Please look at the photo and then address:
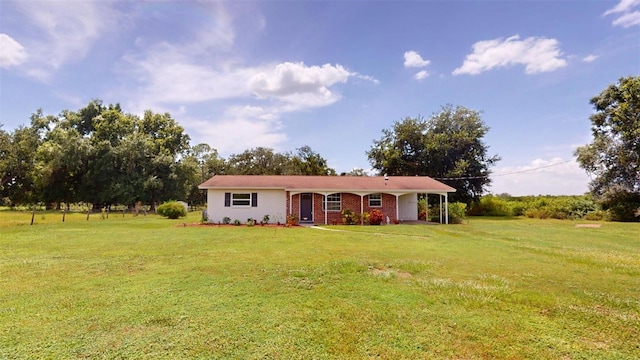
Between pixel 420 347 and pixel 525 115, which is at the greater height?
pixel 525 115

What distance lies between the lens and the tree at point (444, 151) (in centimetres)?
3756

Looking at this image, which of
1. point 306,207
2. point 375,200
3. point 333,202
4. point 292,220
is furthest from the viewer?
point 375,200

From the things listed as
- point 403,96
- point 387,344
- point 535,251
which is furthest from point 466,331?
point 403,96

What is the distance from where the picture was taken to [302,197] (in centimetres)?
2383

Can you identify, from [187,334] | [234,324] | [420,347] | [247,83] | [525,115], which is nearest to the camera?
[420,347]

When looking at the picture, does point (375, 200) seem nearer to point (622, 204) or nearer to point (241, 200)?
point (241, 200)

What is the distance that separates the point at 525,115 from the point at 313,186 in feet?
51.8

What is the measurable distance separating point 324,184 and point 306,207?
203 cm

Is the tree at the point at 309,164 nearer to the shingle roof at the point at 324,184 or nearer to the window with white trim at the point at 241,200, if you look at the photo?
the shingle roof at the point at 324,184

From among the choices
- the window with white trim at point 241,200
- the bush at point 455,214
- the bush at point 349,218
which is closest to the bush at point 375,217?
the bush at point 349,218

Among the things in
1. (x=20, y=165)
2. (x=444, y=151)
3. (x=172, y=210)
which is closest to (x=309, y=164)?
(x=444, y=151)

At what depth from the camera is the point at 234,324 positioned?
15.2 ft

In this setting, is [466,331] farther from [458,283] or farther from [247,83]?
[247,83]

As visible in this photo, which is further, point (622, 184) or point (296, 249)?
point (622, 184)
